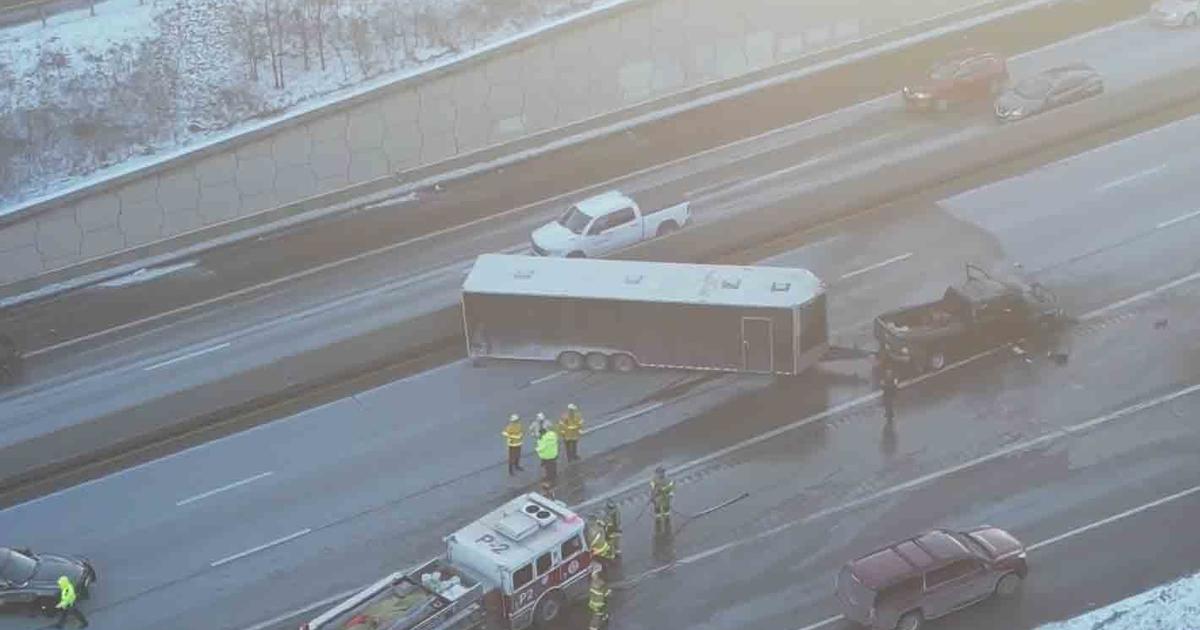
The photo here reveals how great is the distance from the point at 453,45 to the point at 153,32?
9.82 meters

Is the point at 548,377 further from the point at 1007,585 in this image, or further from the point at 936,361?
the point at 1007,585

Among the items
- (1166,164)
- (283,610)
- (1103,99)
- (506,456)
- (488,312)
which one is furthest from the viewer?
(1103,99)

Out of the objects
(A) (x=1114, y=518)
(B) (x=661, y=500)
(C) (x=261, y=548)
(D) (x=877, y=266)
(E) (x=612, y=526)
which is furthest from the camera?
(D) (x=877, y=266)

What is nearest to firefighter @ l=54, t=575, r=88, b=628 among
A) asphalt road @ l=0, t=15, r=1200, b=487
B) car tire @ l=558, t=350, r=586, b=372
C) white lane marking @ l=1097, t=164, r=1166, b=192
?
asphalt road @ l=0, t=15, r=1200, b=487

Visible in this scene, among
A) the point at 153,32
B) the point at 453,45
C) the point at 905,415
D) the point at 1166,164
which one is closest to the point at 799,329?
the point at 905,415

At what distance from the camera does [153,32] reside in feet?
189

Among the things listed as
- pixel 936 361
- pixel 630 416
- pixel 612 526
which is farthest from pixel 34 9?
pixel 612 526

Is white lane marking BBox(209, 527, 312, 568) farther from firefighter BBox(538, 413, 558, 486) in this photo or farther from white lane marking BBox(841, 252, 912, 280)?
white lane marking BBox(841, 252, 912, 280)

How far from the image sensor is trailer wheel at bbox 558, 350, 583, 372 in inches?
1407

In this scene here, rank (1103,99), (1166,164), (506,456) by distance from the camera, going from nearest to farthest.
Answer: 1. (506,456)
2. (1166,164)
3. (1103,99)

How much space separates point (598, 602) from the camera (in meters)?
27.3

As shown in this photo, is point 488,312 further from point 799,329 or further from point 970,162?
point 970,162

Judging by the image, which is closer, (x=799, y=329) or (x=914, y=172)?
(x=799, y=329)

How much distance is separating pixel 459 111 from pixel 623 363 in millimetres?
17951
